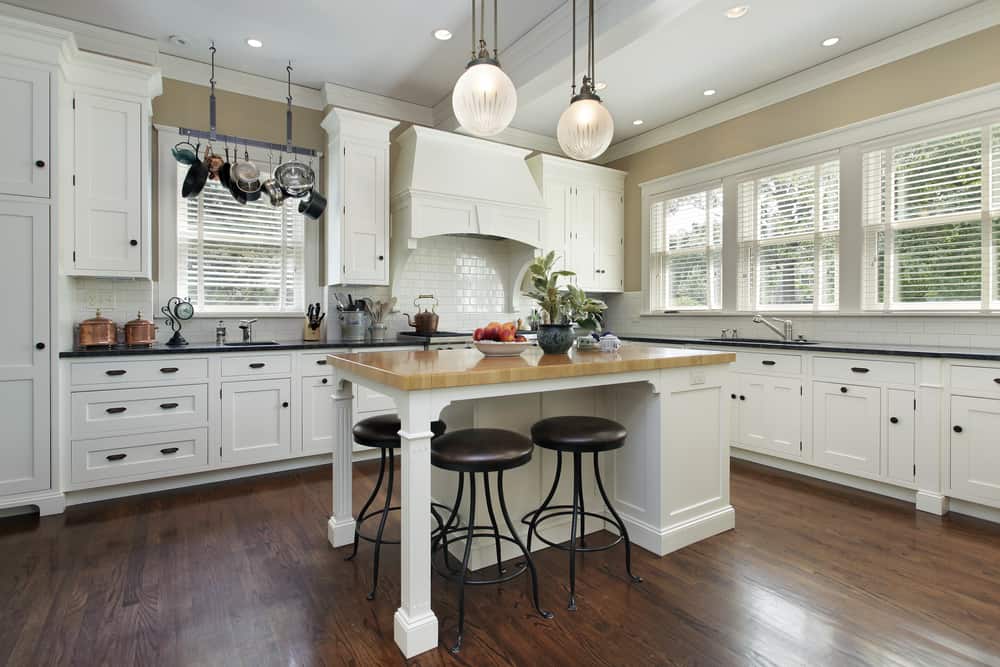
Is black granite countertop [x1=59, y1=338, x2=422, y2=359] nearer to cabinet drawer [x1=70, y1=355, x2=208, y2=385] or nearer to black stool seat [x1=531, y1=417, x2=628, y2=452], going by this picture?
cabinet drawer [x1=70, y1=355, x2=208, y2=385]

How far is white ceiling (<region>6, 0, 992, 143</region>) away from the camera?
Result: 11.0ft

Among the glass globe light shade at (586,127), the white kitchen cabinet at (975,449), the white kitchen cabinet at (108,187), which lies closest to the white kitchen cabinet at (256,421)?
the white kitchen cabinet at (108,187)

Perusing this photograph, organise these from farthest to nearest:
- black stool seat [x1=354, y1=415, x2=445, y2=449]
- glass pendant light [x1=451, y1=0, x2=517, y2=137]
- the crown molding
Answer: the crown molding
glass pendant light [x1=451, y1=0, x2=517, y2=137]
black stool seat [x1=354, y1=415, x2=445, y2=449]

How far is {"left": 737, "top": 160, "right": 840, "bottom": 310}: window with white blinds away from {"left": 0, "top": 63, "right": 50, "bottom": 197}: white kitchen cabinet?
5.16m

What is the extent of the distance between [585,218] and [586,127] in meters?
2.92

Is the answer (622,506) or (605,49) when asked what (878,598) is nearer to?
(622,506)

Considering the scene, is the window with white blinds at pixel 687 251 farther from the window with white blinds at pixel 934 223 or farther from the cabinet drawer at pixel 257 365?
the cabinet drawer at pixel 257 365

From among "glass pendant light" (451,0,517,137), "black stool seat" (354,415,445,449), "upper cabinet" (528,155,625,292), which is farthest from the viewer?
"upper cabinet" (528,155,625,292)

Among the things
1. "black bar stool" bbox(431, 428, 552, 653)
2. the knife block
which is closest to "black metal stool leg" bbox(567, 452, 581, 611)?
"black bar stool" bbox(431, 428, 552, 653)

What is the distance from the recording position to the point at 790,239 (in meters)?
4.39

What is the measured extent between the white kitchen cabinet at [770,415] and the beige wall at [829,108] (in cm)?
201

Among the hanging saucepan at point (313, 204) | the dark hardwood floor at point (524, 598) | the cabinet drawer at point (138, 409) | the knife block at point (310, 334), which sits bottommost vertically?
the dark hardwood floor at point (524, 598)

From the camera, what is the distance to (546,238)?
5188mm

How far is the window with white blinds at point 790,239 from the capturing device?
414cm
